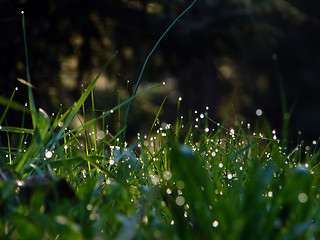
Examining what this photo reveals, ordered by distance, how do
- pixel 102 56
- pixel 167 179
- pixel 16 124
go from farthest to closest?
pixel 102 56 → pixel 16 124 → pixel 167 179

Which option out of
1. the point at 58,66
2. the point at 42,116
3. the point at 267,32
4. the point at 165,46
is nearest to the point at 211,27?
the point at 165,46

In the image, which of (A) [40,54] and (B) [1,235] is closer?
(B) [1,235]

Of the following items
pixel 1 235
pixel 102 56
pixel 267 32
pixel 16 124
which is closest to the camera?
pixel 1 235

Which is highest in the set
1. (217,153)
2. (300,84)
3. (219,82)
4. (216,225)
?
(216,225)

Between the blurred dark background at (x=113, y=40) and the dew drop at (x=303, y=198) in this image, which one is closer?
the dew drop at (x=303, y=198)

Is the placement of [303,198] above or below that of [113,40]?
above

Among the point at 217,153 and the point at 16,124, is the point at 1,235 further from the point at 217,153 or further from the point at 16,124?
the point at 16,124

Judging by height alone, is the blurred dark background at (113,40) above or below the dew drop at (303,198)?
below

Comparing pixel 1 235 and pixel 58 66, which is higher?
pixel 1 235

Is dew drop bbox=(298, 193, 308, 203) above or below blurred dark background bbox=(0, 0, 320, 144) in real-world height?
above

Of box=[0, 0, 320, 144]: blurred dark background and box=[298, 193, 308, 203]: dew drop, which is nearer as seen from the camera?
box=[298, 193, 308, 203]: dew drop

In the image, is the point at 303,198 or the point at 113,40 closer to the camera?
the point at 303,198
